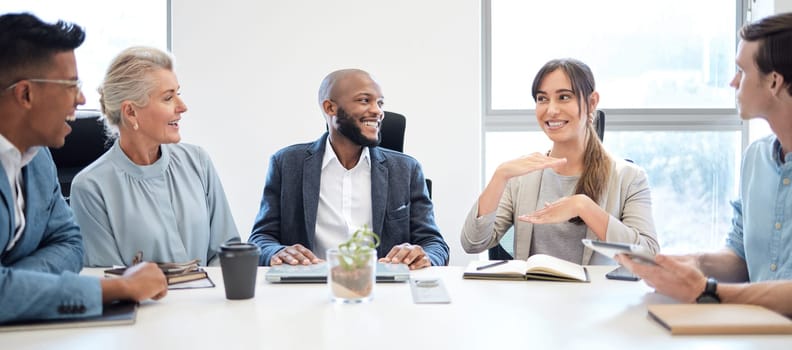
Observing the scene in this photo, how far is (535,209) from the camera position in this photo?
2490mm

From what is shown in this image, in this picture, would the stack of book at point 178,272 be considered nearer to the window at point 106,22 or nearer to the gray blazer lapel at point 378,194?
the gray blazer lapel at point 378,194

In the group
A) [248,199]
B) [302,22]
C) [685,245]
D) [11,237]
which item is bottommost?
[685,245]

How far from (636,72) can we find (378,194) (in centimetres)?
269

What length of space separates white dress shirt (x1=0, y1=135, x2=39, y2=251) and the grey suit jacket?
1.34m

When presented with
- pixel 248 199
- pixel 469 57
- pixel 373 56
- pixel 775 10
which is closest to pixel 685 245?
pixel 775 10

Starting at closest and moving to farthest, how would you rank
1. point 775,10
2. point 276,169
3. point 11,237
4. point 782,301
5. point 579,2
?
point 782,301 < point 11,237 < point 276,169 < point 775,10 < point 579,2

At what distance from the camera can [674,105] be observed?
15.1ft

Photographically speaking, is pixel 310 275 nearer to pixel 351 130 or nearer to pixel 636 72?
pixel 351 130

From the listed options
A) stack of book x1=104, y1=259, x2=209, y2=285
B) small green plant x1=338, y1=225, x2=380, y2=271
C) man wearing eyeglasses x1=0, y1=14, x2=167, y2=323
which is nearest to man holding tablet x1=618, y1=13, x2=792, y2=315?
small green plant x1=338, y1=225, x2=380, y2=271

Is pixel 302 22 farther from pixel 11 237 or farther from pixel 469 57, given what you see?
pixel 11 237

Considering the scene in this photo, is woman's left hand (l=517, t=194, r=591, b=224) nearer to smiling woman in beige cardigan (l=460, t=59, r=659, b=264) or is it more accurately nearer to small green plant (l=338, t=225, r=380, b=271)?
smiling woman in beige cardigan (l=460, t=59, r=659, b=264)

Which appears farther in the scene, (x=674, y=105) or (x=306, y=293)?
(x=674, y=105)

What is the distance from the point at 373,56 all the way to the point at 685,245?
2.40 meters

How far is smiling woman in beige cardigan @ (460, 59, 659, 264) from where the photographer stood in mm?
2186
